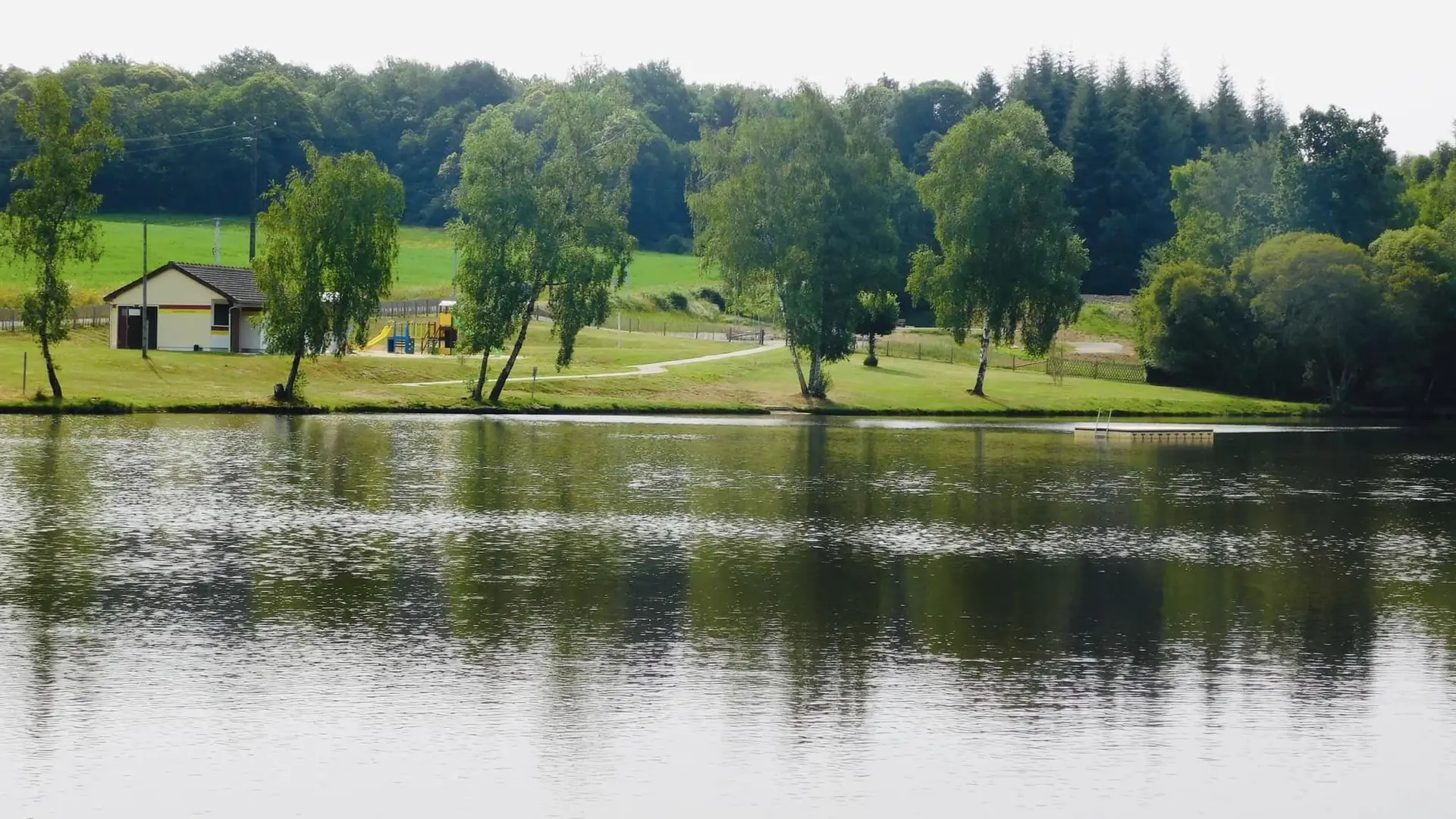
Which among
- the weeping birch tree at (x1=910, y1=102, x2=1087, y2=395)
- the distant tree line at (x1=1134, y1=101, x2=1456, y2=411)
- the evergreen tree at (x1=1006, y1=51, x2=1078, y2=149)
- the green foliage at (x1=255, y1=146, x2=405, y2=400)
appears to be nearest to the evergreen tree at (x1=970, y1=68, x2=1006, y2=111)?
the evergreen tree at (x1=1006, y1=51, x2=1078, y2=149)

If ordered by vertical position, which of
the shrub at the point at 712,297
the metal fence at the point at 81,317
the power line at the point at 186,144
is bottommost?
the metal fence at the point at 81,317

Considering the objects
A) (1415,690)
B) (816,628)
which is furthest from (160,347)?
(1415,690)

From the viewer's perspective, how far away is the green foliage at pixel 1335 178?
124250 mm

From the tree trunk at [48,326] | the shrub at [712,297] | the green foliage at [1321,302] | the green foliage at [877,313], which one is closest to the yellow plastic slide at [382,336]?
the green foliage at [877,313]

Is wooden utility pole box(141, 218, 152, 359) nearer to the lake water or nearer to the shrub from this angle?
the lake water

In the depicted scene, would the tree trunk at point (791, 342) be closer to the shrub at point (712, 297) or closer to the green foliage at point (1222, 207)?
the green foliage at point (1222, 207)

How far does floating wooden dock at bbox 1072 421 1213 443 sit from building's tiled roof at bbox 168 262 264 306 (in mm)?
50271

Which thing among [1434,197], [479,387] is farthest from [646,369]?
[1434,197]

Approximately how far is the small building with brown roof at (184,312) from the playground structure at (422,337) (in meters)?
10.4

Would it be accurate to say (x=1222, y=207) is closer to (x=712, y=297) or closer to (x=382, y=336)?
(x=712, y=297)

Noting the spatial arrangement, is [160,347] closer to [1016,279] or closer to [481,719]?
[1016,279]

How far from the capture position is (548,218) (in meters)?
83.6

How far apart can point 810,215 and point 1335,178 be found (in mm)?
54736

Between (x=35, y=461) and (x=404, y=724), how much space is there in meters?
36.1
